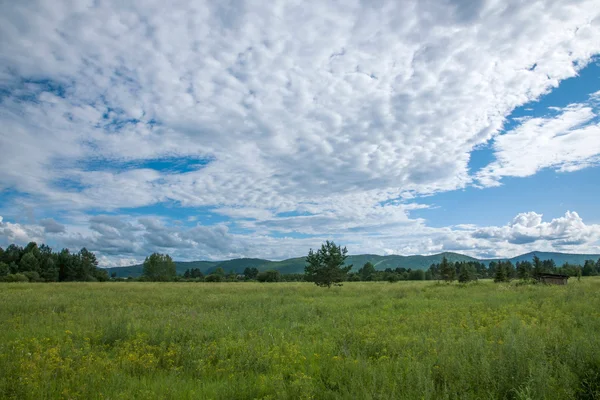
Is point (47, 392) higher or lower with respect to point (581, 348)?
lower

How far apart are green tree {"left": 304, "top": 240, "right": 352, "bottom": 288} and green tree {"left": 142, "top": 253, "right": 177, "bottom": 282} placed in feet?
246

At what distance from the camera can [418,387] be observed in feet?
17.1

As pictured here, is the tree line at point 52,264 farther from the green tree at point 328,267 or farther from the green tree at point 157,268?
the green tree at point 328,267

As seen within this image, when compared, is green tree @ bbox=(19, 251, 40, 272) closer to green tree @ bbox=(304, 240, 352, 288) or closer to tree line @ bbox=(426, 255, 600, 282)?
green tree @ bbox=(304, 240, 352, 288)

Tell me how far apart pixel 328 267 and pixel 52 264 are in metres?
84.1

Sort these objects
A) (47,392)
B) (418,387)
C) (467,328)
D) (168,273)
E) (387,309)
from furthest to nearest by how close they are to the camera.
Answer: (168,273), (387,309), (467,328), (47,392), (418,387)

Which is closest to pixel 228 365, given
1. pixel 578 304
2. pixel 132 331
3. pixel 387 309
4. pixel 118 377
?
pixel 118 377

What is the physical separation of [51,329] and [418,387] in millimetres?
11021

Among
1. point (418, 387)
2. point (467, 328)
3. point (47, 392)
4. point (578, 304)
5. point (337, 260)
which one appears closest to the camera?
point (418, 387)

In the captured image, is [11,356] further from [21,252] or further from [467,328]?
[21,252]

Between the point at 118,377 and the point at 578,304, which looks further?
the point at 578,304

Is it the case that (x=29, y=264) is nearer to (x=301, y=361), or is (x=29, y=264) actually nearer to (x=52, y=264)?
(x=52, y=264)

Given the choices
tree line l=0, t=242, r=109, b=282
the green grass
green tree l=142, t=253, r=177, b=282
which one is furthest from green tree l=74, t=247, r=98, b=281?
the green grass

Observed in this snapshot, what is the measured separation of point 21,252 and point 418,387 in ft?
390
